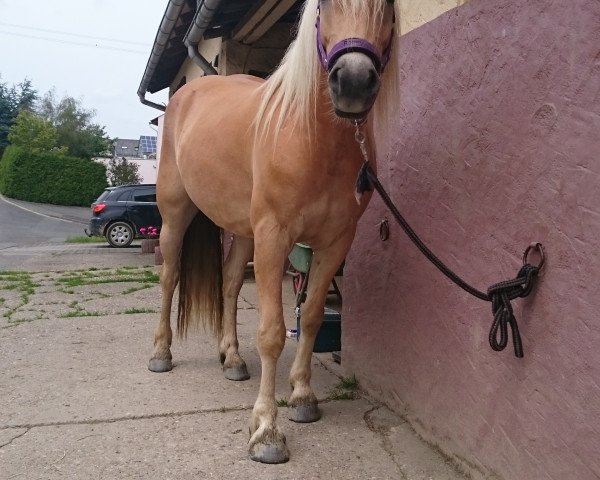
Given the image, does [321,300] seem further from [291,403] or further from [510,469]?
[510,469]

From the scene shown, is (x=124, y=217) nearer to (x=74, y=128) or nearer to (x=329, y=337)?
(x=329, y=337)

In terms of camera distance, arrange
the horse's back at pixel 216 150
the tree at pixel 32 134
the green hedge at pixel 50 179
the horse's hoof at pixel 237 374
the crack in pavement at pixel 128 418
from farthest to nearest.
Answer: the tree at pixel 32 134 → the green hedge at pixel 50 179 → the horse's hoof at pixel 237 374 → the horse's back at pixel 216 150 → the crack in pavement at pixel 128 418

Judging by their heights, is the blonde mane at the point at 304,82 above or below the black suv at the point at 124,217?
above

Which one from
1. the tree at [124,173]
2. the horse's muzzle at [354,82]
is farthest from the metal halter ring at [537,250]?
the tree at [124,173]

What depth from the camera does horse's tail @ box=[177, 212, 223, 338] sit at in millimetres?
3998

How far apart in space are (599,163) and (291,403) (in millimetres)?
1910

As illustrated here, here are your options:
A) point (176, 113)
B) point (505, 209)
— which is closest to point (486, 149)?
point (505, 209)

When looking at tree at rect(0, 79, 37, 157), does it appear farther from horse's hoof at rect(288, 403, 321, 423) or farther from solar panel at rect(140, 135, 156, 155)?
horse's hoof at rect(288, 403, 321, 423)

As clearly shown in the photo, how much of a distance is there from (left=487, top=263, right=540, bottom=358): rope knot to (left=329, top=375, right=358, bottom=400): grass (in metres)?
1.44

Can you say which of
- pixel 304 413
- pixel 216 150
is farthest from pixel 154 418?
pixel 216 150

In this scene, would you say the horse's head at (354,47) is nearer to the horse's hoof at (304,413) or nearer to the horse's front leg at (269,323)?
the horse's front leg at (269,323)

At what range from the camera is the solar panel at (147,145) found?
190 ft

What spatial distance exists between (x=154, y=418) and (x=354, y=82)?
195 centimetres

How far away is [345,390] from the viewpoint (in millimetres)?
3352
